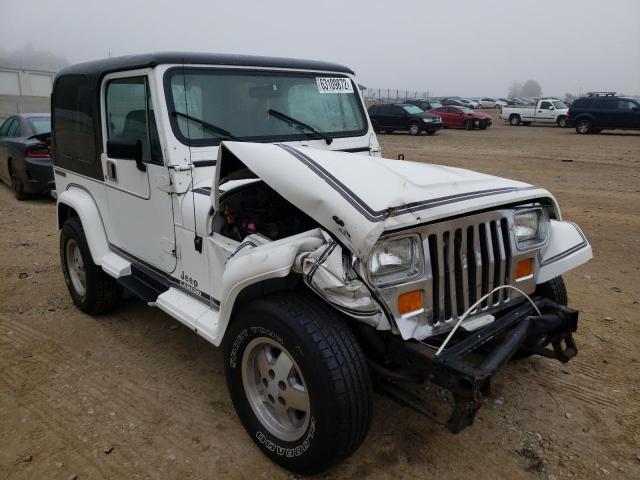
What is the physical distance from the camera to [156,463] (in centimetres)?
277

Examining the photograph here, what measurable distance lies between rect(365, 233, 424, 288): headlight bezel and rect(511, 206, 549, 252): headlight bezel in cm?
70

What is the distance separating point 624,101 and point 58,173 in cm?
2413

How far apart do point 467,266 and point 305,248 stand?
812 mm

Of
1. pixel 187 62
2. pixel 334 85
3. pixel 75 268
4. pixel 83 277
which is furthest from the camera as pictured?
pixel 75 268

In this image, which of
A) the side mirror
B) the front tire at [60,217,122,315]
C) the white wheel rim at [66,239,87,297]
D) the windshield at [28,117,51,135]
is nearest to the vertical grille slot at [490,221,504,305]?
the side mirror

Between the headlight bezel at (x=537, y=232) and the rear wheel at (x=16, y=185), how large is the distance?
9.03m

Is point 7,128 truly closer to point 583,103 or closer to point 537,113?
point 583,103

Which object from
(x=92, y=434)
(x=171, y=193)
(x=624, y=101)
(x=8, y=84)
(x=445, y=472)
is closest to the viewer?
(x=445, y=472)

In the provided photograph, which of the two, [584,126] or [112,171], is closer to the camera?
[112,171]

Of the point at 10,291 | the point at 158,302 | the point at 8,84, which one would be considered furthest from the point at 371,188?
the point at 8,84

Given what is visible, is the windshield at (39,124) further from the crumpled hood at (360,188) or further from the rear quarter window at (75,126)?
the crumpled hood at (360,188)

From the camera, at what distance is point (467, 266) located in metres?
2.57

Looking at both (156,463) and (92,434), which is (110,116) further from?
(156,463)

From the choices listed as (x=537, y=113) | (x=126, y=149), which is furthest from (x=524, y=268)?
(x=537, y=113)
